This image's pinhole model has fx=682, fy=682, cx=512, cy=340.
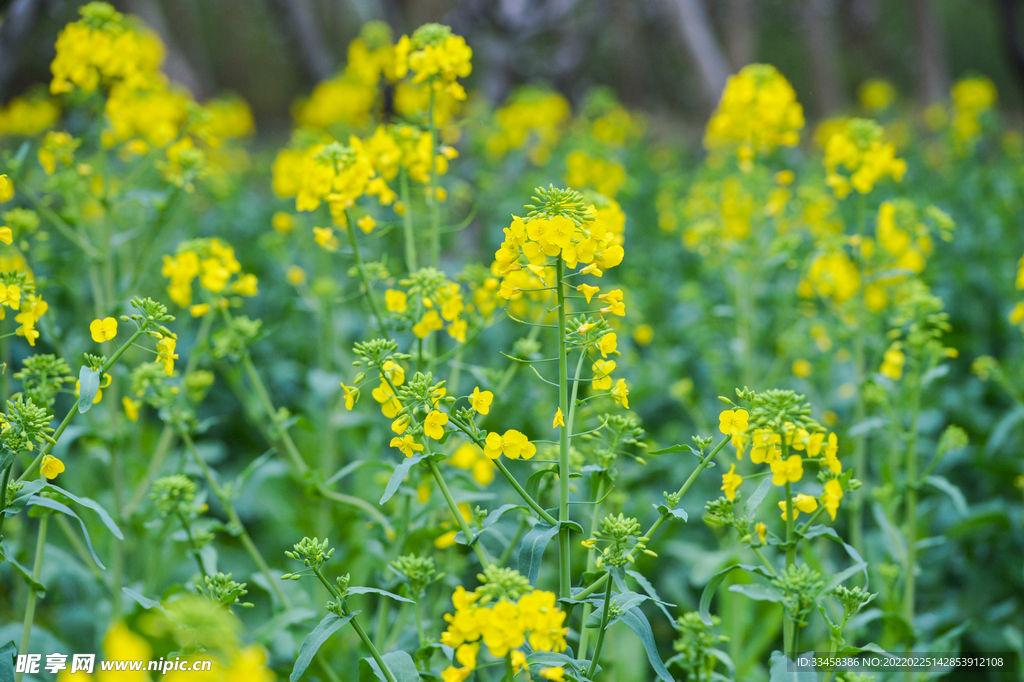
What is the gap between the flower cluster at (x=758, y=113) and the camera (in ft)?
10.2

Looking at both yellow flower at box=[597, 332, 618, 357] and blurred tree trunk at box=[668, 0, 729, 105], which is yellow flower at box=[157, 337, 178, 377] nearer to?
yellow flower at box=[597, 332, 618, 357]

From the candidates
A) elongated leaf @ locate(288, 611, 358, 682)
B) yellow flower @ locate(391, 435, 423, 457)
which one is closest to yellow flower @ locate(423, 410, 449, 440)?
yellow flower @ locate(391, 435, 423, 457)

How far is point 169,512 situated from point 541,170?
15.6ft

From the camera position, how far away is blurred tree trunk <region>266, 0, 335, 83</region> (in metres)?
8.22

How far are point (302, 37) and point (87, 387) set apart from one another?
8.01 meters

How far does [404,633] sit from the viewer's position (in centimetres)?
210

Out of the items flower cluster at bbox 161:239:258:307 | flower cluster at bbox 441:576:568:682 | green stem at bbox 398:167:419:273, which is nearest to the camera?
flower cluster at bbox 441:576:568:682

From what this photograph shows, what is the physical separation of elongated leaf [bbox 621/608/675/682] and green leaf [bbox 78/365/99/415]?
1.19m

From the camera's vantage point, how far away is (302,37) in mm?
8281

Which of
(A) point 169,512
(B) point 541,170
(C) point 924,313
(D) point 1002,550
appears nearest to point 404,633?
(A) point 169,512

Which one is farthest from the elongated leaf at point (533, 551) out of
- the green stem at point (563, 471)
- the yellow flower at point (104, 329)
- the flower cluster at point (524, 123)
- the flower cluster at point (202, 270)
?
the flower cluster at point (524, 123)

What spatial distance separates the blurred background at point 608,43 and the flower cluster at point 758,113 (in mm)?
3183

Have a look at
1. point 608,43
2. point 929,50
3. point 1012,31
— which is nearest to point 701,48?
point 1012,31

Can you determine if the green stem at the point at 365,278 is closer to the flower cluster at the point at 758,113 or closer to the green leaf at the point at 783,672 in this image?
the green leaf at the point at 783,672
